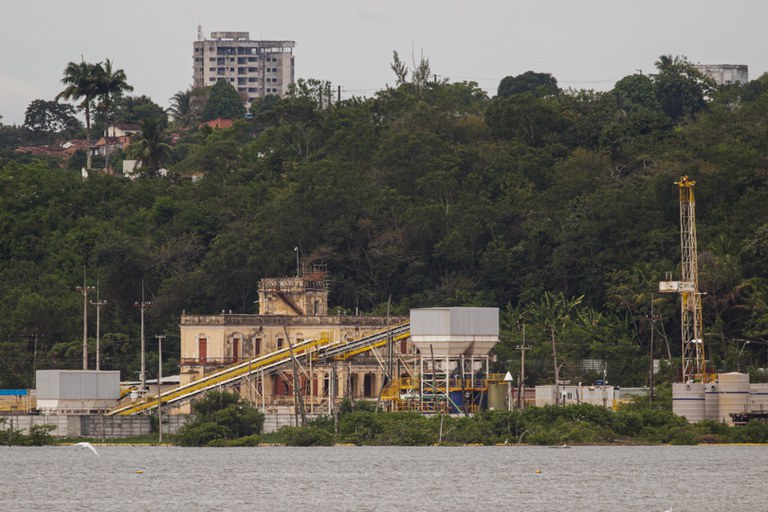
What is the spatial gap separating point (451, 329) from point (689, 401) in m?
19.0

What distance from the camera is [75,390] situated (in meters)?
150

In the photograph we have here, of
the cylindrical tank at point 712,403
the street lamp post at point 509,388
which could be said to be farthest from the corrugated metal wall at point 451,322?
the cylindrical tank at point 712,403

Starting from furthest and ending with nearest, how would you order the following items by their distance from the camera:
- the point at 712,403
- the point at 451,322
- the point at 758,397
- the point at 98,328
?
the point at 98,328, the point at 451,322, the point at 712,403, the point at 758,397

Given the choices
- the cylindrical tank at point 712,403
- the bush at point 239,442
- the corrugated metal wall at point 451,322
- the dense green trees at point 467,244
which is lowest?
the bush at point 239,442

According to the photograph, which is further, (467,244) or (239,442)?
(467,244)

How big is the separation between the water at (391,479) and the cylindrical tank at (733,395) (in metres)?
2.92

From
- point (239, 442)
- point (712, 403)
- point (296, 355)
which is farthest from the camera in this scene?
point (296, 355)

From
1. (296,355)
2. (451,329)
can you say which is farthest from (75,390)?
(451,329)

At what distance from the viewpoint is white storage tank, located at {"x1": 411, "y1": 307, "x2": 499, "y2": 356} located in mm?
149125

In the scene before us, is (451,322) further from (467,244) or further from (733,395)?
(467,244)

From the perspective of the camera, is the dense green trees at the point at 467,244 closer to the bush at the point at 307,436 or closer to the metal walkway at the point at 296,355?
the metal walkway at the point at 296,355

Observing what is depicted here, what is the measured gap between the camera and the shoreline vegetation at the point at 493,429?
13688cm

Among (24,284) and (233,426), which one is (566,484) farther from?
(24,284)

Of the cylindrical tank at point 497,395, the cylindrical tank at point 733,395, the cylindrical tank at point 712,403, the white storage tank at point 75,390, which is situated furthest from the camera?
the cylindrical tank at point 497,395
